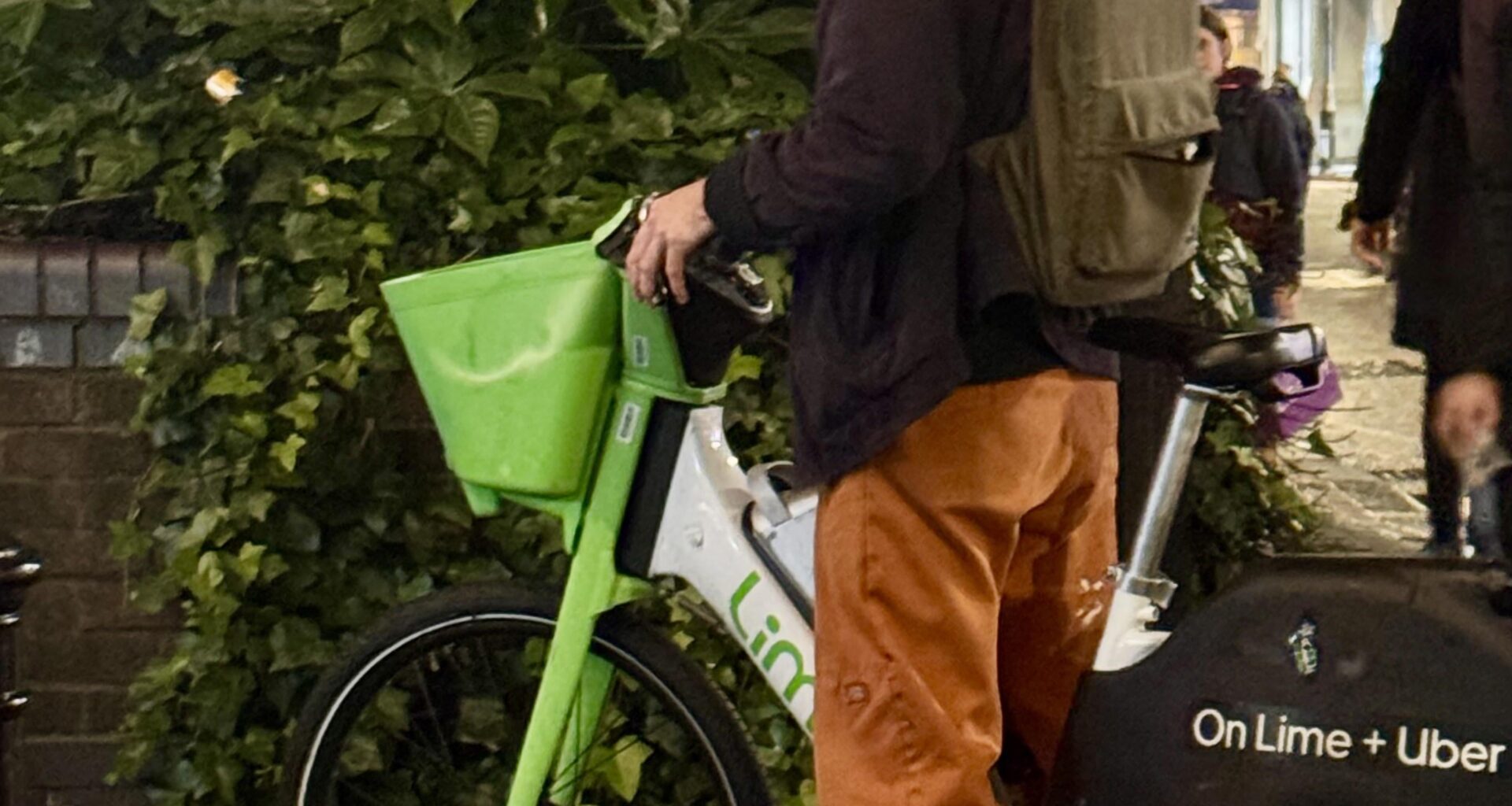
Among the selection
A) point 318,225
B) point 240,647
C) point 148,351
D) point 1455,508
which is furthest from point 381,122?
point 1455,508

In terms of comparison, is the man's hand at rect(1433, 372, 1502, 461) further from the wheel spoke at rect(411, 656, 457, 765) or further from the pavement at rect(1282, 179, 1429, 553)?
the wheel spoke at rect(411, 656, 457, 765)

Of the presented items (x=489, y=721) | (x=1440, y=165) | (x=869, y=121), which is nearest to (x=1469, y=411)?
(x=869, y=121)

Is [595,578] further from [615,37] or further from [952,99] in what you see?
[615,37]

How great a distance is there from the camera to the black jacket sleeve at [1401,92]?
3.55 meters

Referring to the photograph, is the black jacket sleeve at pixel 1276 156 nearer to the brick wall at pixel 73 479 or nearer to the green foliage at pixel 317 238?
the green foliage at pixel 317 238

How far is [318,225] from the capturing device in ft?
10.1

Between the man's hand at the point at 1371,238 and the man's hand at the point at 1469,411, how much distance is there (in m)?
1.98

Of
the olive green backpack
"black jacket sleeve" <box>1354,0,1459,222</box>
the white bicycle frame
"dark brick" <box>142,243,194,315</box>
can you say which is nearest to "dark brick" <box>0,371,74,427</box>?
"dark brick" <box>142,243,194,315</box>

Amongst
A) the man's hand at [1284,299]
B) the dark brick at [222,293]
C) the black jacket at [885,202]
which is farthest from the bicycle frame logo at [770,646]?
the man's hand at [1284,299]

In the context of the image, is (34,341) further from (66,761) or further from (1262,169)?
(1262,169)

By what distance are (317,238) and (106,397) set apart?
51cm

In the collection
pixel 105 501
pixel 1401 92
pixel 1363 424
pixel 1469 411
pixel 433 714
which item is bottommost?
pixel 1363 424

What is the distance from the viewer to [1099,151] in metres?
1.85

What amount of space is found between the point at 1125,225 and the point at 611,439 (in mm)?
736
